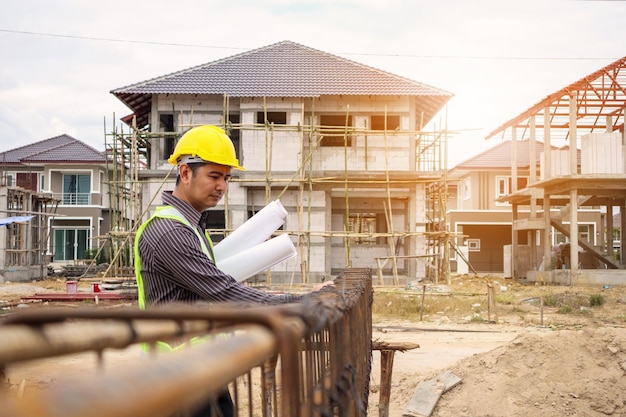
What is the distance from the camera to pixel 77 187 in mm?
41156

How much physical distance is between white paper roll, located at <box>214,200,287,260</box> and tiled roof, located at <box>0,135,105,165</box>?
38084mm

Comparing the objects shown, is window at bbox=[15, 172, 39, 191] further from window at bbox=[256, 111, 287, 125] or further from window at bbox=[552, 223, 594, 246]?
window at bbox=[552, 223, 594, 246]

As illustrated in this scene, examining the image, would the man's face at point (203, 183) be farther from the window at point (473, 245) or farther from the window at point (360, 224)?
the window at point (473, 245)

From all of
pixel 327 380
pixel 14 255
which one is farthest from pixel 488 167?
pixel 327 380

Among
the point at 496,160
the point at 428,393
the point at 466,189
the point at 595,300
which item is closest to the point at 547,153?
the point at 595,300

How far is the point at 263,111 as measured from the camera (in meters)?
24.4

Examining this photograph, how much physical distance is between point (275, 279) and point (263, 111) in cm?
586

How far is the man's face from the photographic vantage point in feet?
10.4

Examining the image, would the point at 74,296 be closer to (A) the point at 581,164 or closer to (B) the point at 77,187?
(A) the point at 581,164

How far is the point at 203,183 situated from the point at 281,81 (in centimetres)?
2221

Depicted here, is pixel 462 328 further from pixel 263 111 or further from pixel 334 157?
pixel 263 111

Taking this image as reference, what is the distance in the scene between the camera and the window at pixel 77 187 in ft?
135

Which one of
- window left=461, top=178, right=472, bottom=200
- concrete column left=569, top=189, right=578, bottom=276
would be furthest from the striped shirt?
window left=461, top=178, right=472, bottom=200

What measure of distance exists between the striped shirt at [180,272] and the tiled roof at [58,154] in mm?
39017
